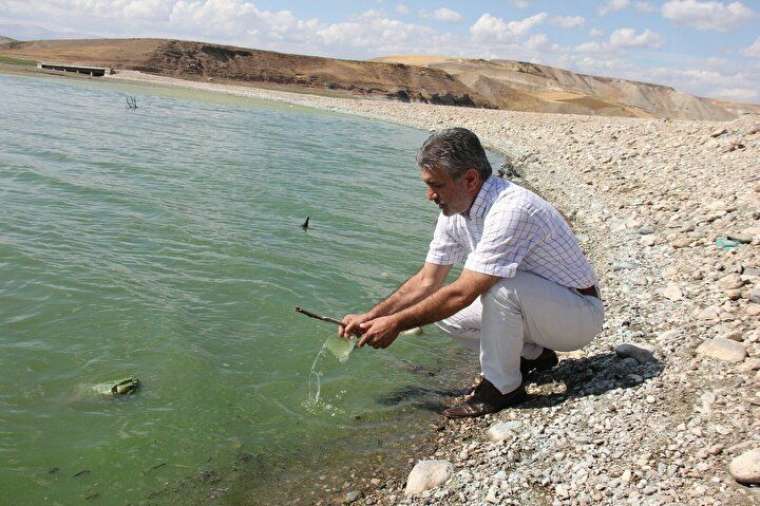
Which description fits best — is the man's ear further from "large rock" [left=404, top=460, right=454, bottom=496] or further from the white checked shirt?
"large rock" [left=404, top=460, right=454, bottom=496]

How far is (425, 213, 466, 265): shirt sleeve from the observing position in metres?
4.38

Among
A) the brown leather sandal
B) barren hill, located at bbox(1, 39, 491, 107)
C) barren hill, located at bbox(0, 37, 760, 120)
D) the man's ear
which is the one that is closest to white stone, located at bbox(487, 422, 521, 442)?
the brown leather sandal

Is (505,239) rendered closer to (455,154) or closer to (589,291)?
(455,154)

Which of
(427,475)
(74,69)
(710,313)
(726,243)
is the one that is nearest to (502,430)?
(427,475)

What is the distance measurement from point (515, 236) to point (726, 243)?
4.50m

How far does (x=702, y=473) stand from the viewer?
3068 millimetres

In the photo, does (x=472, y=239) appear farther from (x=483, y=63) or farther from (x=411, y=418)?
(x=483, y=63)

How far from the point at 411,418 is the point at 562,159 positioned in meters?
16.9

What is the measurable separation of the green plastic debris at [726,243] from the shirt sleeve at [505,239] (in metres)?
4.17

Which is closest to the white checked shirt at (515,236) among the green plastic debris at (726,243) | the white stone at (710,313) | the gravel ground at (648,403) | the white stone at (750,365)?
the gravel ground at (648,403)

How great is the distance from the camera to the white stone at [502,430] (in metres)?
4.02

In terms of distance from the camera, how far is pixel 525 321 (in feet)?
13.5

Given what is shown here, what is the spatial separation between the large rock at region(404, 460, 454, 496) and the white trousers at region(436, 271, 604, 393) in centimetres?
78

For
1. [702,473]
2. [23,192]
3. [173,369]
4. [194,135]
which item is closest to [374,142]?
[194,135]
